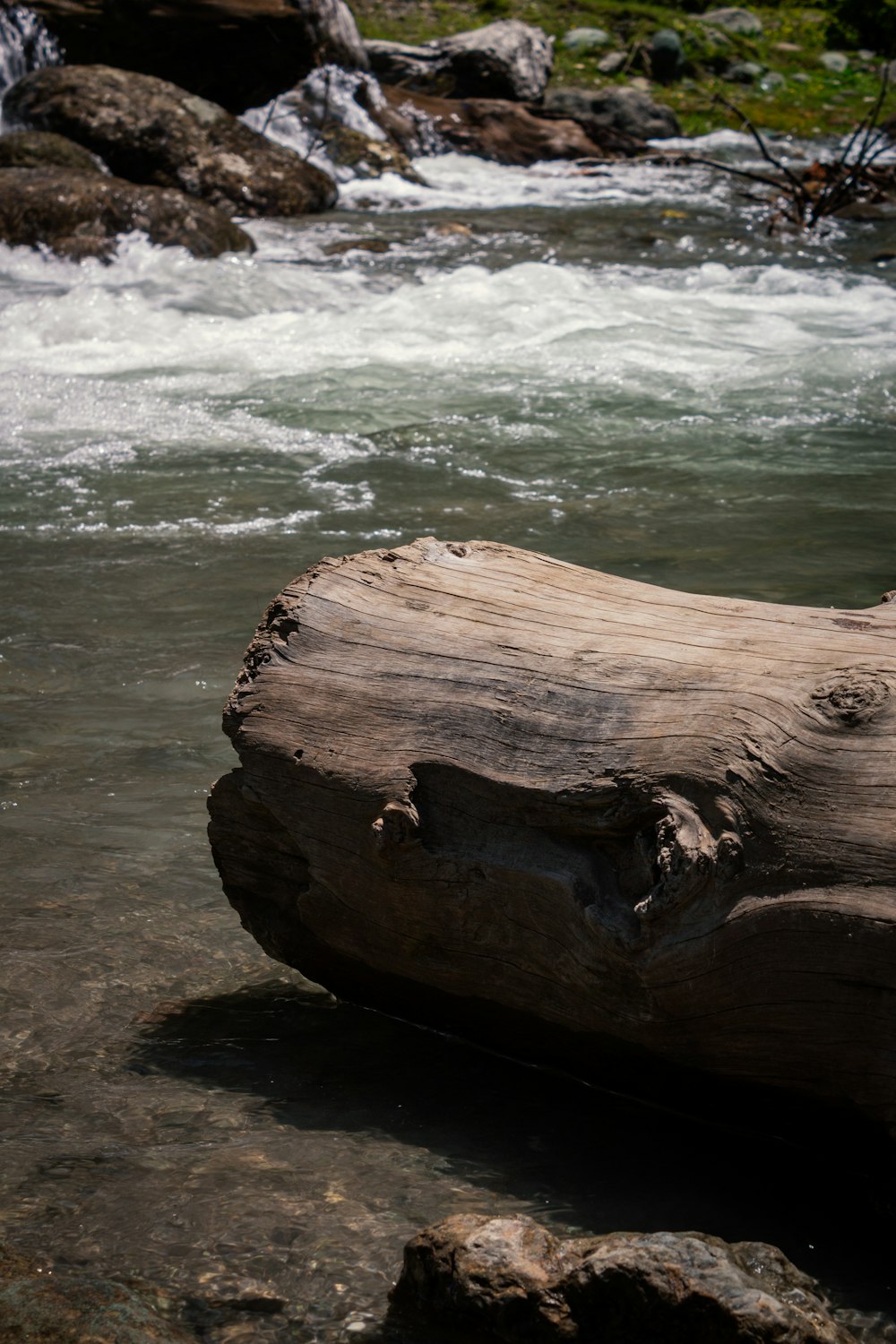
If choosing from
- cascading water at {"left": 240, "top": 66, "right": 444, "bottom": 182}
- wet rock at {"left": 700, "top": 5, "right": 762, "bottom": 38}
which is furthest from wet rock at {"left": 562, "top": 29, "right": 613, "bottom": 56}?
cascading water at {"left": 240, "top": 66, "right": 444, "bottom": 182}

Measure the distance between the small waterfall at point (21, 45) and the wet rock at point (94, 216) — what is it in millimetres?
4372

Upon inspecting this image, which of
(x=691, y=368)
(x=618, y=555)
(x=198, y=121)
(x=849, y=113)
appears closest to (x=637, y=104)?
(x=849, y=113)

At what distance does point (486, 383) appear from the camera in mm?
8523

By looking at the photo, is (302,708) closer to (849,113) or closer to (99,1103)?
(99,1103)

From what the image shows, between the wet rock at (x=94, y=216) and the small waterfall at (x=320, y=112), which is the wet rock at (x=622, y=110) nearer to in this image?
the small waterfall at (x=320, y=112)

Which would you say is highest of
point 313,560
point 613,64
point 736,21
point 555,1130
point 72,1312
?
point 736,21

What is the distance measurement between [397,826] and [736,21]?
91.0ft

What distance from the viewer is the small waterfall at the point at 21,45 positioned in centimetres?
1589

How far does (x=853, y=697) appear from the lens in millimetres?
2223

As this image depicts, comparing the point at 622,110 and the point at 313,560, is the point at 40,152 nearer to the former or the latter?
the point at 313,560

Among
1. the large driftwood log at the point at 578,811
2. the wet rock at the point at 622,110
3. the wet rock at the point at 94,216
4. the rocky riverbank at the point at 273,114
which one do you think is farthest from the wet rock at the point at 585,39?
the large driftwood log at the point at 578,811

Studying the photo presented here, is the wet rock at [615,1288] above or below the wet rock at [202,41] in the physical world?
below

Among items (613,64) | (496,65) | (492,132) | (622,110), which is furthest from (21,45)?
(613,64)

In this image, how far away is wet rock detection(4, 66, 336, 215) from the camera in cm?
1407
